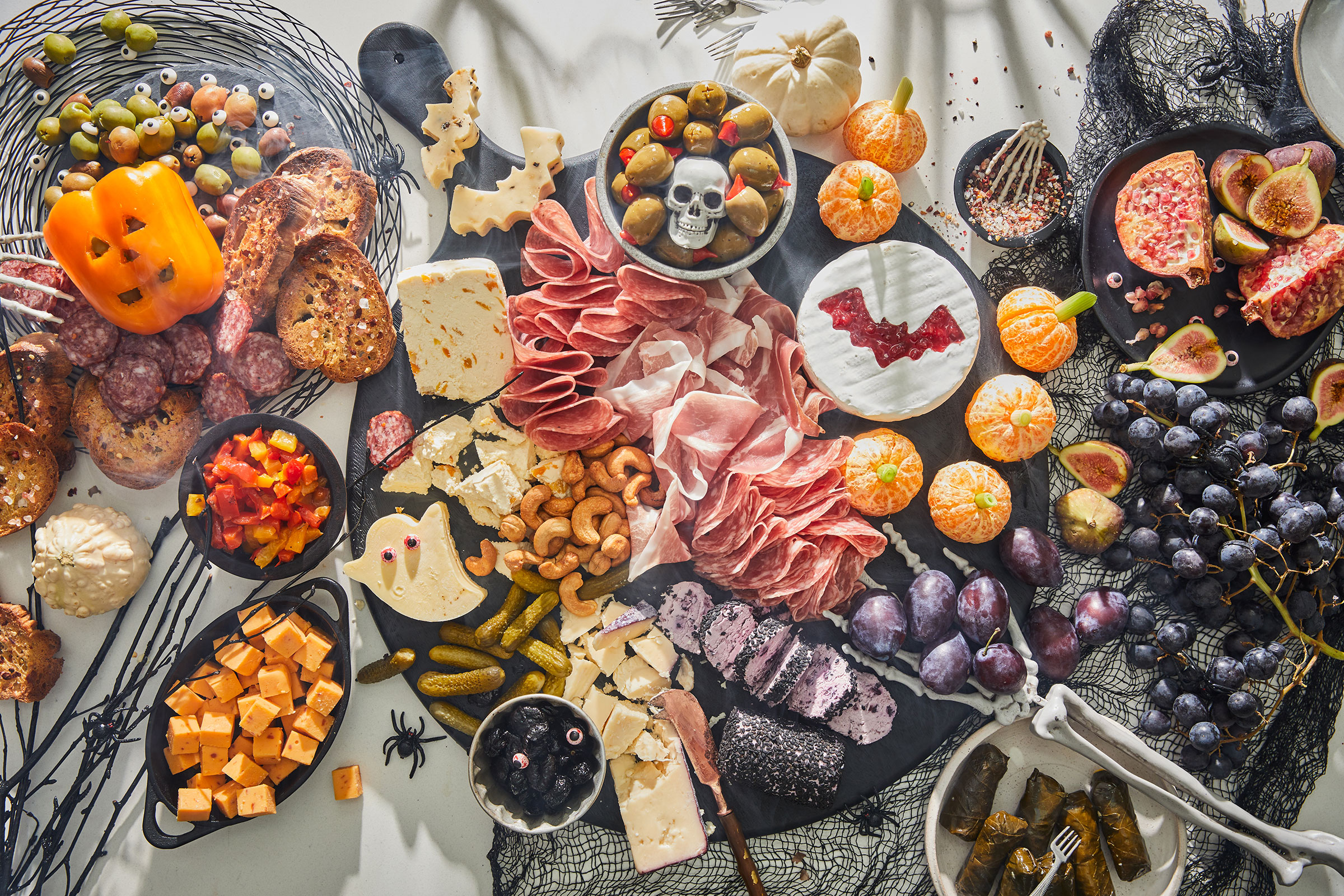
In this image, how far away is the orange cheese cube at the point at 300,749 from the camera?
2248 millimetres

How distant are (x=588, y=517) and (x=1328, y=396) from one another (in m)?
2.33

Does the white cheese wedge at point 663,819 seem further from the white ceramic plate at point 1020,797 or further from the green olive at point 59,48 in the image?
the green olive at point 59,48

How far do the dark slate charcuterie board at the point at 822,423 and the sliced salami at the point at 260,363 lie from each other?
0.83 ft

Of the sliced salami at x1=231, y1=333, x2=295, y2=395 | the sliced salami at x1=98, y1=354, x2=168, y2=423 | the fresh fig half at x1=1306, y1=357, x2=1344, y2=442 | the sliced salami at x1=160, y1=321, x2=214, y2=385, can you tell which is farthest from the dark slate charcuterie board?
the fresh fig half at x1=1306, y1=357, x2=1344, y2=442

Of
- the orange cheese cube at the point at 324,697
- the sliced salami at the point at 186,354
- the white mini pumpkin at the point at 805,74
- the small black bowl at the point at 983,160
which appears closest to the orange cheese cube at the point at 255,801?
the orange cheese cube at the point at 324,697

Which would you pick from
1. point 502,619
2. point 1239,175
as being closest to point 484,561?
point 502,619

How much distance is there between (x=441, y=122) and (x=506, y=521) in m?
1.30

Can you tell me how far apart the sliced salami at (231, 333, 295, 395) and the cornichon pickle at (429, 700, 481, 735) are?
1.14 m

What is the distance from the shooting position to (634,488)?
229cm

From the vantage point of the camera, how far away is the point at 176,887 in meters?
2.42

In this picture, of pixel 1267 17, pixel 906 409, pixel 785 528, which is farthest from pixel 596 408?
pixel 1267 17

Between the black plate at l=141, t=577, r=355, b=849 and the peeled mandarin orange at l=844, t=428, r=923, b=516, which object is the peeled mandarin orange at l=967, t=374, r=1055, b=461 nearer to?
the peeled mandarin orange at l=844, t=428, r=923, b=516

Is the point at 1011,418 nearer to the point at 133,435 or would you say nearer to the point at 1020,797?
the point at 1020,797

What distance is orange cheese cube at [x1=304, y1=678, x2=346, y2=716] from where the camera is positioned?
2254 millimetres
